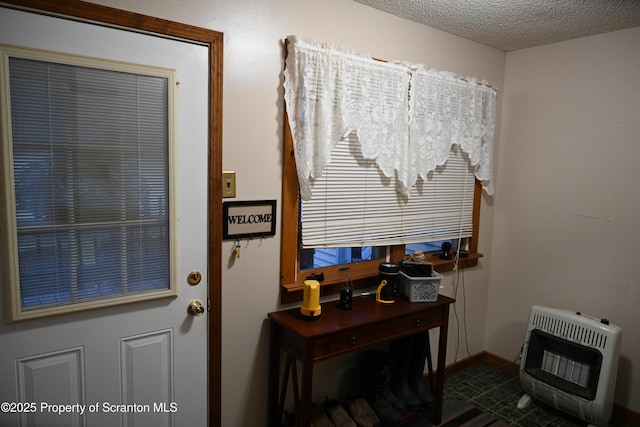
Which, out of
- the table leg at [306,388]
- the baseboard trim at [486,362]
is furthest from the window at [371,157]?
the baseboard trim at [486,362]

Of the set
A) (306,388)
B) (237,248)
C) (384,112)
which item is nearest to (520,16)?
(384,112)

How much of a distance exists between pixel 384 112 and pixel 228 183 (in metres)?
1.00

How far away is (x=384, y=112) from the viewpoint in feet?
7.67

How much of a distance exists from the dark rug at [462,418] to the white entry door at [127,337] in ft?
4.75

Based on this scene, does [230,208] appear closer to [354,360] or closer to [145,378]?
[145,378]

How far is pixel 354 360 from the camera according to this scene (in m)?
2.50

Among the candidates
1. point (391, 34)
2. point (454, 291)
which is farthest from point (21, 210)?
point (454, 291)

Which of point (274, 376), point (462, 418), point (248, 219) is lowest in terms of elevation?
point (462, 418)

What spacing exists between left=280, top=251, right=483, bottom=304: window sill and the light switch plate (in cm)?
57

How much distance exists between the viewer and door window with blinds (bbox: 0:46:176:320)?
1.43 m

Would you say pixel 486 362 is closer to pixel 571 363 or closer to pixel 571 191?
pixel 571 363

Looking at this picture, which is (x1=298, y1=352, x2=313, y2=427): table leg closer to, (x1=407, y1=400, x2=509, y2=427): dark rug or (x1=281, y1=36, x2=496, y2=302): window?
(x1=281, y1=36, x2=496, y2=302): window

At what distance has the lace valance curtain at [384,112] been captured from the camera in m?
2.03

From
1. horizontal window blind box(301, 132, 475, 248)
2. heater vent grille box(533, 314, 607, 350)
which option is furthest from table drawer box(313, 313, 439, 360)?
heater vent grille box(533, 314, 607, 350)
